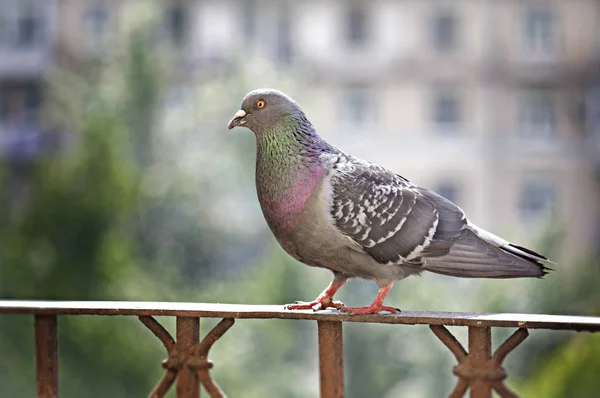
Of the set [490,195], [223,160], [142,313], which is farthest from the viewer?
[490,195]

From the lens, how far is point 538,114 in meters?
27.9

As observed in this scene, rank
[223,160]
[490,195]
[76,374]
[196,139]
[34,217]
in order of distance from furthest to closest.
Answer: [490,195] < [196,139] < [223,160] < [34,217] < [76,374]

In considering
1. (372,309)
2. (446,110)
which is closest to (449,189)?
(446,110)

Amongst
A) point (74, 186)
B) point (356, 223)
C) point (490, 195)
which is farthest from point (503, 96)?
point (356, 223)

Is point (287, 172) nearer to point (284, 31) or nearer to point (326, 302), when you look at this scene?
point (326, 302)

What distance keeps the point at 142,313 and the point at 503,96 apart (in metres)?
25.3

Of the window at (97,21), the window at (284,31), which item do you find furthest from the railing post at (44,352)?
the window at (97,21)

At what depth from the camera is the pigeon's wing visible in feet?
11.1

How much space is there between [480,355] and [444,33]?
25.5 m

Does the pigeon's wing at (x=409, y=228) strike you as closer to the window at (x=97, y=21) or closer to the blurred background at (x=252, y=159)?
the blurred background at (x=252, y=159)

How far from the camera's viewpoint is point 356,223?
3.48 m

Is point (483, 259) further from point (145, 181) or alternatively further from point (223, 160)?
point (223, 160)

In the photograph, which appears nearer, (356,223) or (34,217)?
(356,223)

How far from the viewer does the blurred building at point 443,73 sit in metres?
27.1
